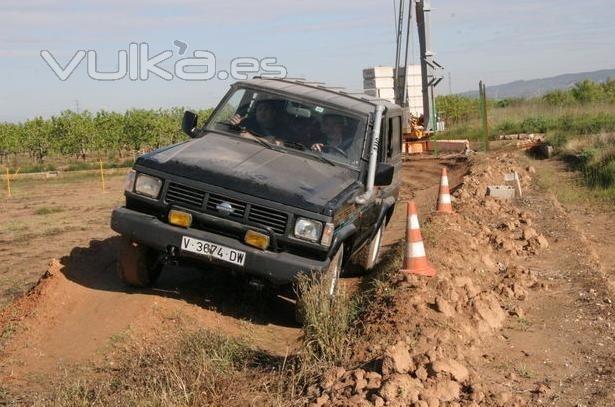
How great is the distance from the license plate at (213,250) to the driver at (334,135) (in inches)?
62.9

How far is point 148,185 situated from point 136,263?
2.87 feet

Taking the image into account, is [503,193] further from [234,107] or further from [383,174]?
[234,107]

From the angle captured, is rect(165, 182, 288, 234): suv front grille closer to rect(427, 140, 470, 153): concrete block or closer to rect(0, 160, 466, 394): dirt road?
rect(0, 160, 466, 394): dirt road

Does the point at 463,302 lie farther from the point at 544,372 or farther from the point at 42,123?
the point at 42,123

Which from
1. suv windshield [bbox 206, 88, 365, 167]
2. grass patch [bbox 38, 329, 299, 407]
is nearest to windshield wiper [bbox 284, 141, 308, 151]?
suv windshield [bbox 206, 88, 365, 167]

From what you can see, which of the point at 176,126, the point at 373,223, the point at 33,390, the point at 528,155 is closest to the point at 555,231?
the point at 373,223

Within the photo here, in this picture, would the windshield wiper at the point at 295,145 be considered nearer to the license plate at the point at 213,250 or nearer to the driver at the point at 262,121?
the driver at the point at 262,121

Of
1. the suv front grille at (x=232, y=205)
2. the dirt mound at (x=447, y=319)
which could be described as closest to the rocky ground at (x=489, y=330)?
the dirt mound at (x=447, y=319)

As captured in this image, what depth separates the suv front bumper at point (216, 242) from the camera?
6164 millimetres

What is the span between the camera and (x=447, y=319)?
611 centimetres

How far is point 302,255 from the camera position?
6.31m

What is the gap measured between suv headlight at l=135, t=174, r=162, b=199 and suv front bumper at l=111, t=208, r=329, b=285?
0.19 m

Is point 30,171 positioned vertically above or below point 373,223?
below

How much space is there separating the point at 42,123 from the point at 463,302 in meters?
55.9
